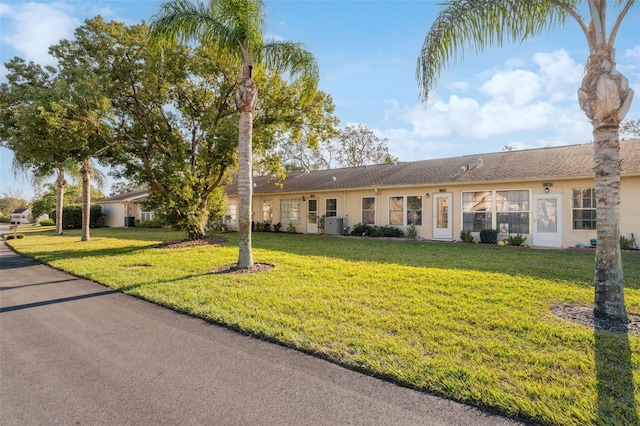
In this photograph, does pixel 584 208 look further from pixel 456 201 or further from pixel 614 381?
pixel 614 381

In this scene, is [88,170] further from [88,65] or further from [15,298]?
[15,298]

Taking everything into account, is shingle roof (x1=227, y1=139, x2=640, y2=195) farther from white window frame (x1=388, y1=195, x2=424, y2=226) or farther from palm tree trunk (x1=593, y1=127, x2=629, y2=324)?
palm tree trunk (x1=593, y1=127, x2=629, y2=324)

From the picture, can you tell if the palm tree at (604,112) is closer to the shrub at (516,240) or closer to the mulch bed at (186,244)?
the shrub at (516,240)

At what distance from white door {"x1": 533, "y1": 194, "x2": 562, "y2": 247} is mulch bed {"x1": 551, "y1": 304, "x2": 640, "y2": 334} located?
8.99 m

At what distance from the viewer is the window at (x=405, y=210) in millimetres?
16031

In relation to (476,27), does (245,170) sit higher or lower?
lower

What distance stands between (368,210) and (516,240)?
6881mm

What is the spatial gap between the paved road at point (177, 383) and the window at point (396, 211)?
13.1m

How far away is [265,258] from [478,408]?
7868mm

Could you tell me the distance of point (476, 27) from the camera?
5824 millimetres

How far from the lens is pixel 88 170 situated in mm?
17312

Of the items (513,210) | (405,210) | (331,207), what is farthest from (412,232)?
(331,207)

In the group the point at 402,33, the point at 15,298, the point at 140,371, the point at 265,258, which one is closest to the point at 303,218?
the point at 265,258

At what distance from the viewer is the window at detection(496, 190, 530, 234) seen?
13461 millimetres
